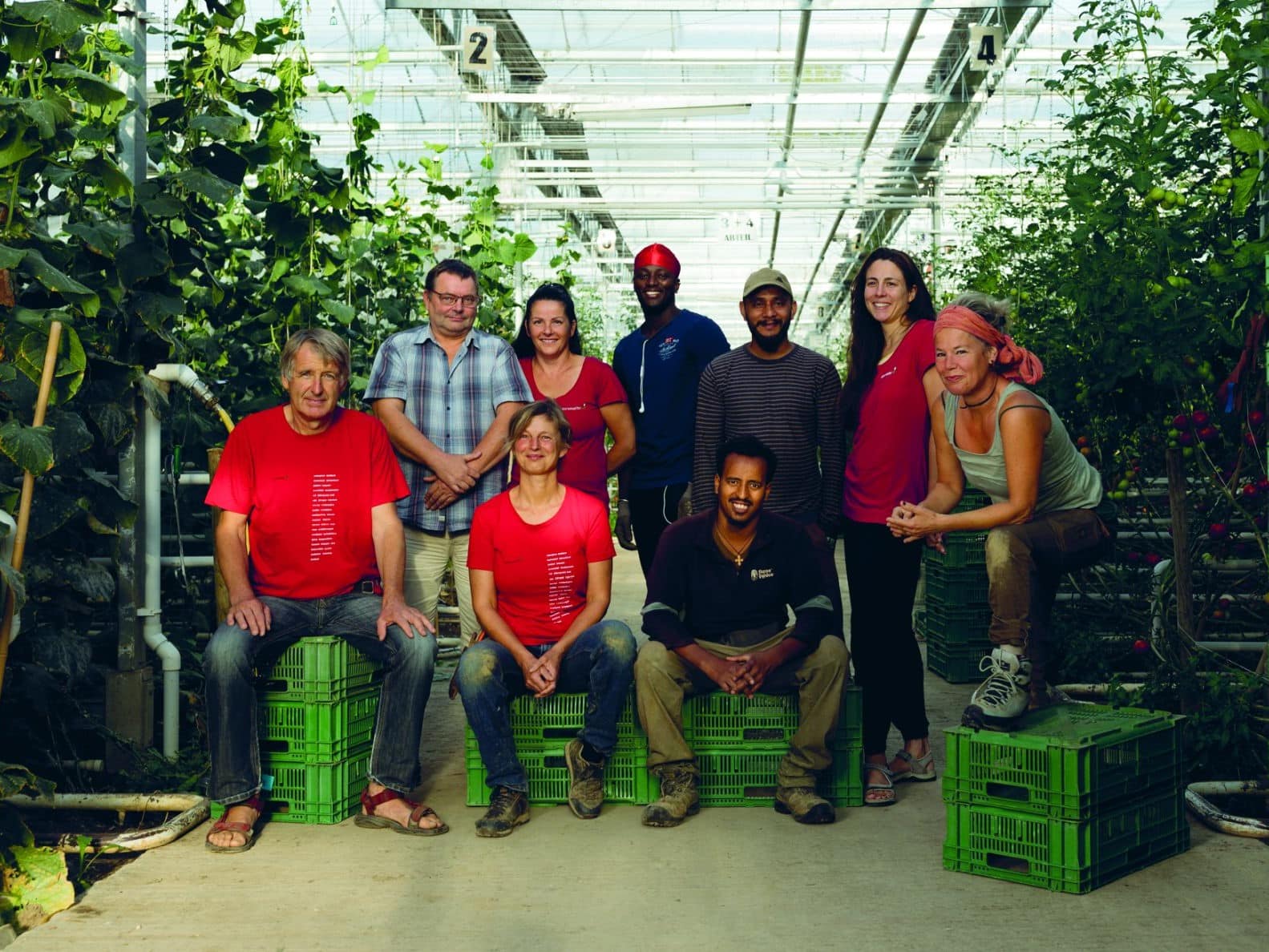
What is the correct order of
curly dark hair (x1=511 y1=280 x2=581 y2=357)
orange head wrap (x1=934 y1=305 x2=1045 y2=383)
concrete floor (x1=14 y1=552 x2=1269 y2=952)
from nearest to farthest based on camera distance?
1. concrete floor (x1=14 y1=552 x2=1269 y2=952)
2. orange head wrap (x1=934 y1=305 x2=1045 y2=383)
3. curly dark hair (x1=511 y1=280 x2=581 y2=357)

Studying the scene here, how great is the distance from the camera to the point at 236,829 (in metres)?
3.87

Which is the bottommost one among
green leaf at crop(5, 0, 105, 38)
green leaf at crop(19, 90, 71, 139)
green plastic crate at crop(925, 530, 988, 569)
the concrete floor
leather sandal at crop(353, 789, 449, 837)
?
the concrete floor

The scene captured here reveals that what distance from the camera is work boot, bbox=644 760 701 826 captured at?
405 cm

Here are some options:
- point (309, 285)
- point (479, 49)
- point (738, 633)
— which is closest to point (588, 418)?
point (738, 633)

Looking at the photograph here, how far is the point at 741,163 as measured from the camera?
1611cm

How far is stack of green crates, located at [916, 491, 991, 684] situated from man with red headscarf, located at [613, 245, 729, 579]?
5.31ft

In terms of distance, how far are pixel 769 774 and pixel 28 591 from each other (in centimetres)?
236

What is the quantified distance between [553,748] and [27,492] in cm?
176

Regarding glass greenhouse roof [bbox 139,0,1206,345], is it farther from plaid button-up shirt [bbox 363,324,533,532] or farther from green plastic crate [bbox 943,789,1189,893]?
green plastic crate [bbox 943,789,1189,893]

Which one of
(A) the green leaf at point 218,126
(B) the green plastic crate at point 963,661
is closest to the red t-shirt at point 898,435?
(B) the green plastic crate at point 963,661

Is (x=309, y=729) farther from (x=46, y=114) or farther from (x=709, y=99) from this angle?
(x=709, y=99)

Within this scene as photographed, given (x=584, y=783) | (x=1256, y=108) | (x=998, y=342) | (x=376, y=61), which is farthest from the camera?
(x=376, y=61)

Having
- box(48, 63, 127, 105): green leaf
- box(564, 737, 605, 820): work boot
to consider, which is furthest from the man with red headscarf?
box(48, 63, 127, 105): green leaf

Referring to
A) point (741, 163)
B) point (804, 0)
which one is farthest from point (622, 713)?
point (741, 163)
